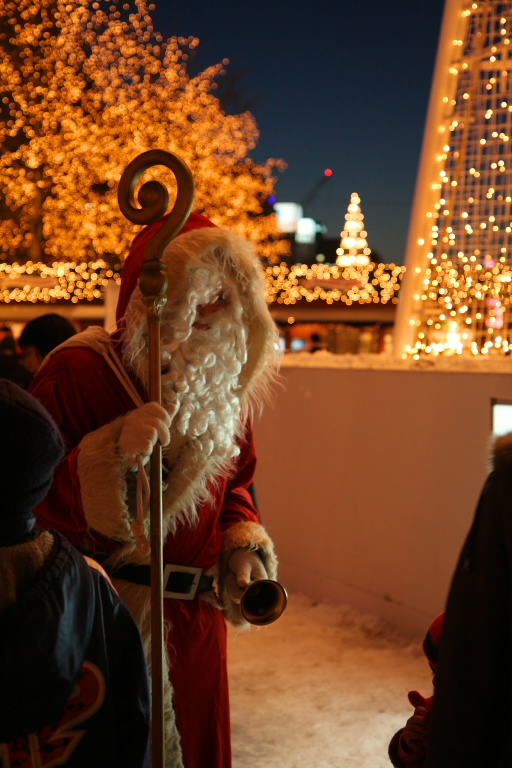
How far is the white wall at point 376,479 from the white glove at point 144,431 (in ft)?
8.91

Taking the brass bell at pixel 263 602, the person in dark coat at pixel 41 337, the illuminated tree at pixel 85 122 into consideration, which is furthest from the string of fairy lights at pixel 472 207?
the illuminated tree at pixel 85 122

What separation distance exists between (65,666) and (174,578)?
914mm

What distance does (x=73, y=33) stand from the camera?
17.7m

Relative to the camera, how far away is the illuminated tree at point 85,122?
1769 centimetres

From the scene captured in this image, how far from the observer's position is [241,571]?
253 centimetres

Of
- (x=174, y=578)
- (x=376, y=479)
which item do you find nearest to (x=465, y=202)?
(x=376, y=479)

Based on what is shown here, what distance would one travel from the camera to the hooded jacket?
149cm

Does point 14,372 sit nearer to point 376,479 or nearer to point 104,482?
point 376,479

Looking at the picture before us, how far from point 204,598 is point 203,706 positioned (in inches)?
11.3

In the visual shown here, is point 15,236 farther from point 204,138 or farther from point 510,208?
point 510,208

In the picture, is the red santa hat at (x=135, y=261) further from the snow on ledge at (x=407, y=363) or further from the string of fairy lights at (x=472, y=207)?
the string of fairy lights at (x=472, y=207)

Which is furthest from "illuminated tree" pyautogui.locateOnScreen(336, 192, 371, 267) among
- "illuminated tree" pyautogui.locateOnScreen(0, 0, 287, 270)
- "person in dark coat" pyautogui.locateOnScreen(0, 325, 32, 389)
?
"person in dark coat" pyautogui.locateOnScreen(0, 325, 32, 389)

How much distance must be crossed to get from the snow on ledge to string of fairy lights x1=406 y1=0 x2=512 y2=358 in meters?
0.38

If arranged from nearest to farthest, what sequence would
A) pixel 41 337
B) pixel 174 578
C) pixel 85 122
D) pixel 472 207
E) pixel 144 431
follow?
pixel 144 431 < pixel 174 578 < pixel 41 337 < pixel 472 207 < pixel 85 122
